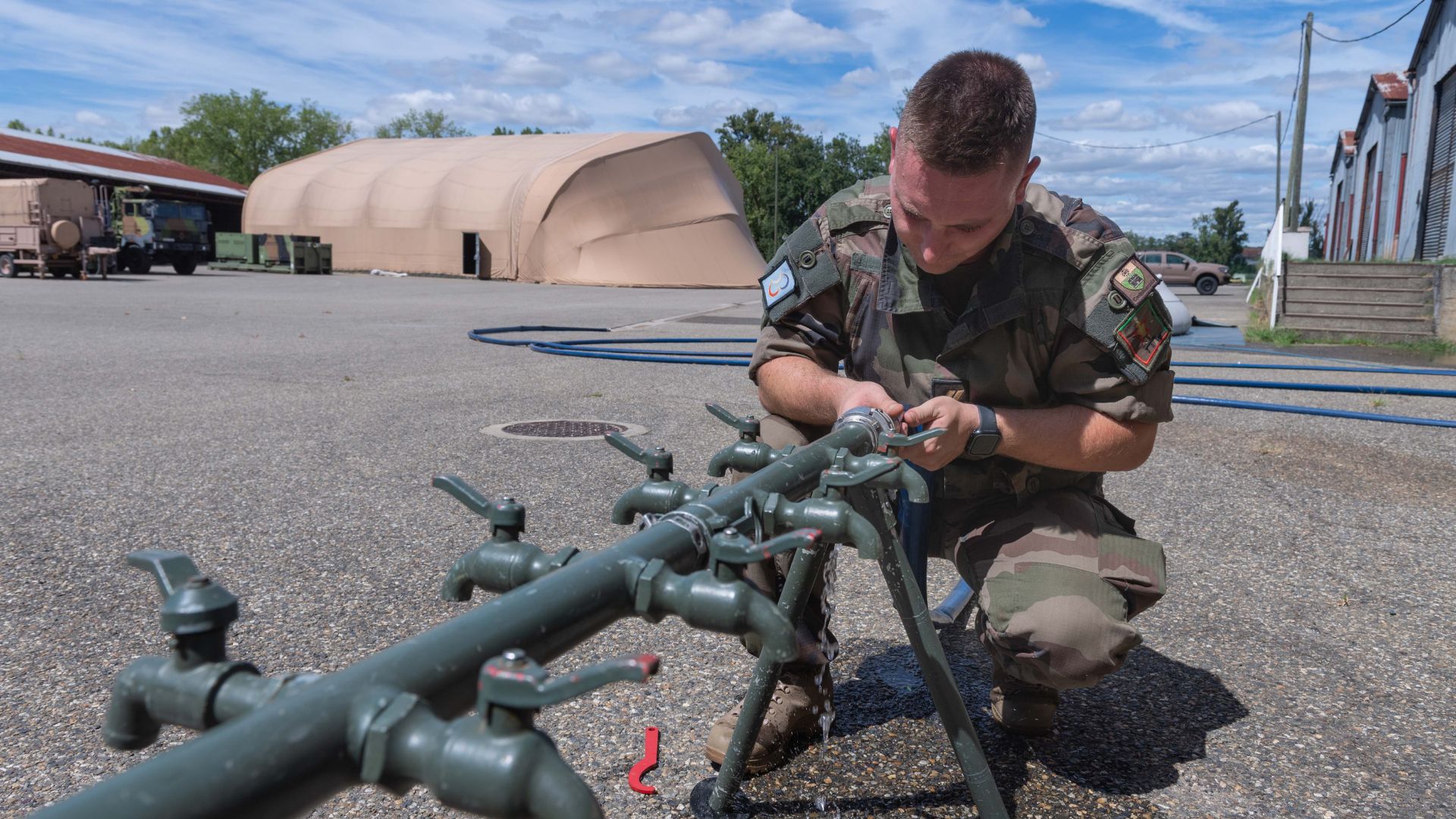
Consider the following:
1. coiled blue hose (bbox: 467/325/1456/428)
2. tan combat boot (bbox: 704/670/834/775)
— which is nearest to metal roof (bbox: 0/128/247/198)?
coiled blue hose (bbox: 467/325/1456/428)

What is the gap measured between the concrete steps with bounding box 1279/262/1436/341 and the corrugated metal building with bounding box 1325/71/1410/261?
1044cm

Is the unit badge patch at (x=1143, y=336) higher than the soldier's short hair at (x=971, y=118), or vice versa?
the soldier's short hair at (x=971, y=118)

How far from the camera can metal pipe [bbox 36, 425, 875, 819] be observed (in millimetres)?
689

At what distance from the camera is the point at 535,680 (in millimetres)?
755

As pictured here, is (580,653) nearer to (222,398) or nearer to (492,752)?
(492,752)

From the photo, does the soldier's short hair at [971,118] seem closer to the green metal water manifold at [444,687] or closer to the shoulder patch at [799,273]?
the shoulder patch at [799,273]

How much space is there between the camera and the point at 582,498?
4668 millimetres

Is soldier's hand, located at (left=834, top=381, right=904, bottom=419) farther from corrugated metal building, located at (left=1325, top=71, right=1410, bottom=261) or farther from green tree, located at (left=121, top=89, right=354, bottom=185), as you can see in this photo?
green tree, located at (left=121, top=89, right=354, bottom=185)

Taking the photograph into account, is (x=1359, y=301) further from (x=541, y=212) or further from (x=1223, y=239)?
(x=1223, y=239)

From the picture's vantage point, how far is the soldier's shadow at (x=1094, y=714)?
2.51m

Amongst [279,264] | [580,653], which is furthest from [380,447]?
[279,264]

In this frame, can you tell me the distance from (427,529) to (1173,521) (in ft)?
10.5

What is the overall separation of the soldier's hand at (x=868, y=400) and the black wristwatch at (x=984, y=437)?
0.19 m

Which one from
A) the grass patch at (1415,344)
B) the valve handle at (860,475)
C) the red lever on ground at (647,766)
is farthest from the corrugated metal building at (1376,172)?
the valve handle at (860,475)
